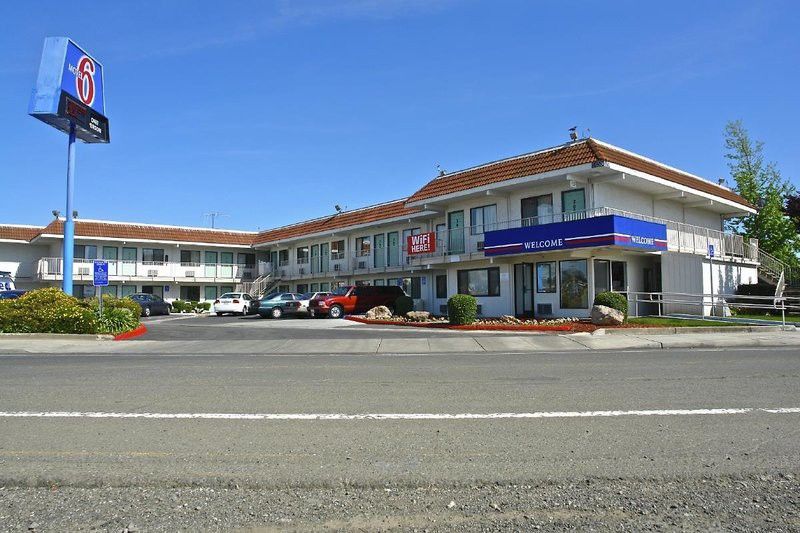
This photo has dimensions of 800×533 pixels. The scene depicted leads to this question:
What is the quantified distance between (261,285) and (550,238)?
101 feet

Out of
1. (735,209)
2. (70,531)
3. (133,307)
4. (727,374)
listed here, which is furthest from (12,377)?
(735,209)

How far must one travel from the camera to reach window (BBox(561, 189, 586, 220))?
25922mm

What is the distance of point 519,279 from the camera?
28.3 meters

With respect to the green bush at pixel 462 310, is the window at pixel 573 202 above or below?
above

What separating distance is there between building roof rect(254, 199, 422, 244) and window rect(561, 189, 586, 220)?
9.53m

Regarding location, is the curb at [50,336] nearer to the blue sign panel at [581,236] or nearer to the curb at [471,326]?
the curb at [471,326]

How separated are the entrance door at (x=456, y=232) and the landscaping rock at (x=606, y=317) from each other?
10.2m

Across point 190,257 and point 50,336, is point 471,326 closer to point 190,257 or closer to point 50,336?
point 50,336

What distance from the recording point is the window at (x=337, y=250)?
44.0 meters

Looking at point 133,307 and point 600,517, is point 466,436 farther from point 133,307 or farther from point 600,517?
point 133,307

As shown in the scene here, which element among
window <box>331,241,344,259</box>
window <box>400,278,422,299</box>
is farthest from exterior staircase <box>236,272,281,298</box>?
window <box>400,278,422,299</box>

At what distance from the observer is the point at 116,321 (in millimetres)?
21531

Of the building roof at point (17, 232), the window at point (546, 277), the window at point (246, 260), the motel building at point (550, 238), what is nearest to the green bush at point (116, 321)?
the motel building at point (550, 238)

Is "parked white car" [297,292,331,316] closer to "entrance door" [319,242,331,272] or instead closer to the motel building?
the motel building
